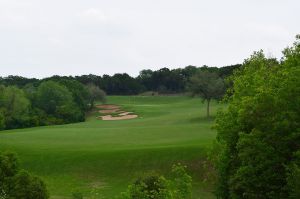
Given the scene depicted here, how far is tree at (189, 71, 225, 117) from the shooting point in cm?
7556

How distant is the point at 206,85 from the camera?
249 ft

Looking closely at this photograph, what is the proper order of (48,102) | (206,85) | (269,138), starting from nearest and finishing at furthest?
(269,138)
(206,85)
(48,102)

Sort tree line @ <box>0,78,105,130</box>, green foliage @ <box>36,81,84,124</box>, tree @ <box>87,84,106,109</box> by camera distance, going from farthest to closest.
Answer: tree @ <box>87,84,106,109</box>, green foliage @ <box>36,81,84,124</box>, tree line @ <box>0,78,105,130</box>

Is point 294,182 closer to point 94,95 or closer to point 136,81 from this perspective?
point 94,95

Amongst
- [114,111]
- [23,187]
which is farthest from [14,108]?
[23,187]

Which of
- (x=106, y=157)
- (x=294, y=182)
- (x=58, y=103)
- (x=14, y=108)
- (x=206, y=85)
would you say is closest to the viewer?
(x=294, y=182)

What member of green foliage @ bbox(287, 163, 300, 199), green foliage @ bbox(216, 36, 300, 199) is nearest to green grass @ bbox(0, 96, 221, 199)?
green foliage @ bbox(216, 36, 300, 199)

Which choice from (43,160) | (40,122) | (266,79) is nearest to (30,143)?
(43,160)

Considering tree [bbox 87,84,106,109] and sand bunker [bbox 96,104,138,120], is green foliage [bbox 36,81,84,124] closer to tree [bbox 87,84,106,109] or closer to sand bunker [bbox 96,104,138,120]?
sand bunker [bbox 96,104,138,120]

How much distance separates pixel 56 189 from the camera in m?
37.7

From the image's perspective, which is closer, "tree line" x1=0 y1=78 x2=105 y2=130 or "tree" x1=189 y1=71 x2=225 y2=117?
"tree" x1=189 y1=71 x2=225 y2=117

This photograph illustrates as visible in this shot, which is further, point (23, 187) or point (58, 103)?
point (58, 103)

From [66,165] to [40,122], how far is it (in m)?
58.7

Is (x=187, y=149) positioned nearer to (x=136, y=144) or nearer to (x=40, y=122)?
(x=136, y=144)
